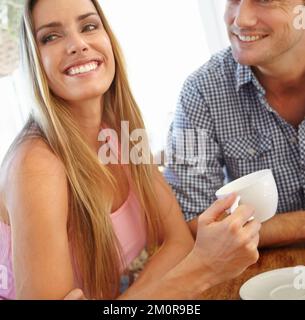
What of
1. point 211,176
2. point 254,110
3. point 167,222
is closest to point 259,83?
point 254,110

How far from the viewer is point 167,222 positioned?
754 mm

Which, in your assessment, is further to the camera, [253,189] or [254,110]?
[254,110]

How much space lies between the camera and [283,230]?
0.72 meters

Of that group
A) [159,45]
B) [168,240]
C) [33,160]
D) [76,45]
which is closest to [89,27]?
[76,45]

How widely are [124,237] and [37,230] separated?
0.56 feet

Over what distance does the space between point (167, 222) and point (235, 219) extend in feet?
0.85

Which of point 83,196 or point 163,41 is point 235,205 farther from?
point 163,41

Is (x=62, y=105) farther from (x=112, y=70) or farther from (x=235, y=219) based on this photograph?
(x=235, y=219)

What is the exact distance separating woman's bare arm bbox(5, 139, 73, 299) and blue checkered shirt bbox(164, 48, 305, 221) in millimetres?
309

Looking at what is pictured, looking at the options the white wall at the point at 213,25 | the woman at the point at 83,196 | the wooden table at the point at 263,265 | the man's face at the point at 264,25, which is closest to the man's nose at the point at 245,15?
the man's face at the point at 264,25

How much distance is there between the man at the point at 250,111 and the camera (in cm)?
88

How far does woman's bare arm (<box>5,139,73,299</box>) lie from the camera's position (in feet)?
1.89

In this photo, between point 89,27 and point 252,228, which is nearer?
point 252,228

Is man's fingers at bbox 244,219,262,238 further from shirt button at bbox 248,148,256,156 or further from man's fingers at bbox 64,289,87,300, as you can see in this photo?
shirt button at bbox 248,148,256,156
